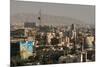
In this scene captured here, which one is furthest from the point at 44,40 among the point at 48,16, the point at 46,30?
the point at 48,16

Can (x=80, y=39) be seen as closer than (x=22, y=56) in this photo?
No

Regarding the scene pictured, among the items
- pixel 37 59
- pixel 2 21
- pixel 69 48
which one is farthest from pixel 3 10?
pixel 69 48

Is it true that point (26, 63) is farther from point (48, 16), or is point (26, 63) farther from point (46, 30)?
point (48, 16)

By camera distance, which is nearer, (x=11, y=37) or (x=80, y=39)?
(x=11, y=37)

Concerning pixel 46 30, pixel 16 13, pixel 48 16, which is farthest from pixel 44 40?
pixel 16 13

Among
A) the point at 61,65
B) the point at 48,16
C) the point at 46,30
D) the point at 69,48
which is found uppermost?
the point at 48,16

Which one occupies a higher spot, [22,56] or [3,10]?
[3,10]

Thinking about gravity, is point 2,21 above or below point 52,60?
above

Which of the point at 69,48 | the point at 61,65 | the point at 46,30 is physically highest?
the point at 46,30

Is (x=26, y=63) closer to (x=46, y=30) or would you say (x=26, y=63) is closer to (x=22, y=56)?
(x=22, y=56)
